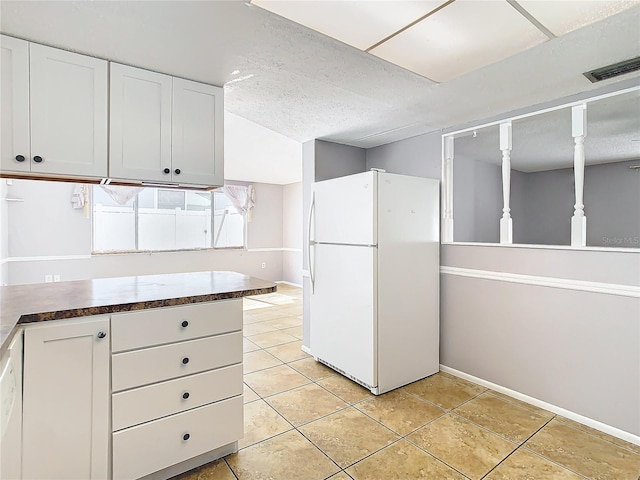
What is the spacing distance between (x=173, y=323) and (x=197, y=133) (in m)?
1.23

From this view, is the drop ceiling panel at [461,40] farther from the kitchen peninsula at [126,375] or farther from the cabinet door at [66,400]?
the cabinet door at [66,400]

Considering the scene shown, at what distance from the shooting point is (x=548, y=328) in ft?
7.76

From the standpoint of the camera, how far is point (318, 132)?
3209 mm

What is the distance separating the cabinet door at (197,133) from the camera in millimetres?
2135

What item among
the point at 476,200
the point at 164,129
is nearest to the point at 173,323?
the point at 164,129

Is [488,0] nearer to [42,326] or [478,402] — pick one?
[42,326]

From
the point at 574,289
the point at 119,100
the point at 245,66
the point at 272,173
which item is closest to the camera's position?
the point at 119,100

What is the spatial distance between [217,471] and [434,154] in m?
2.86

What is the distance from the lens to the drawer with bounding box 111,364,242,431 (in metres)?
1.56

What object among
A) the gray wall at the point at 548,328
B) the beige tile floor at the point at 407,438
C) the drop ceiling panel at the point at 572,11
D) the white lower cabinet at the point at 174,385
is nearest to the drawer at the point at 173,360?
the white lower cabinet at the point at 174,385

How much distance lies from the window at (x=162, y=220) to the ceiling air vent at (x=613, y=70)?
5719mm

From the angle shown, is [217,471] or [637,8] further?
[217,471]

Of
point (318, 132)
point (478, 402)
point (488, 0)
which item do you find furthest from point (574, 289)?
point (318, 132)

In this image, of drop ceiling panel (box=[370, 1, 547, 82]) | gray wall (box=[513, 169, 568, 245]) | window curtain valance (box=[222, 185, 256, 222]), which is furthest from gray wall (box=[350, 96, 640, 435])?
window curtain valance (box=[222, 185, 256, 222])
